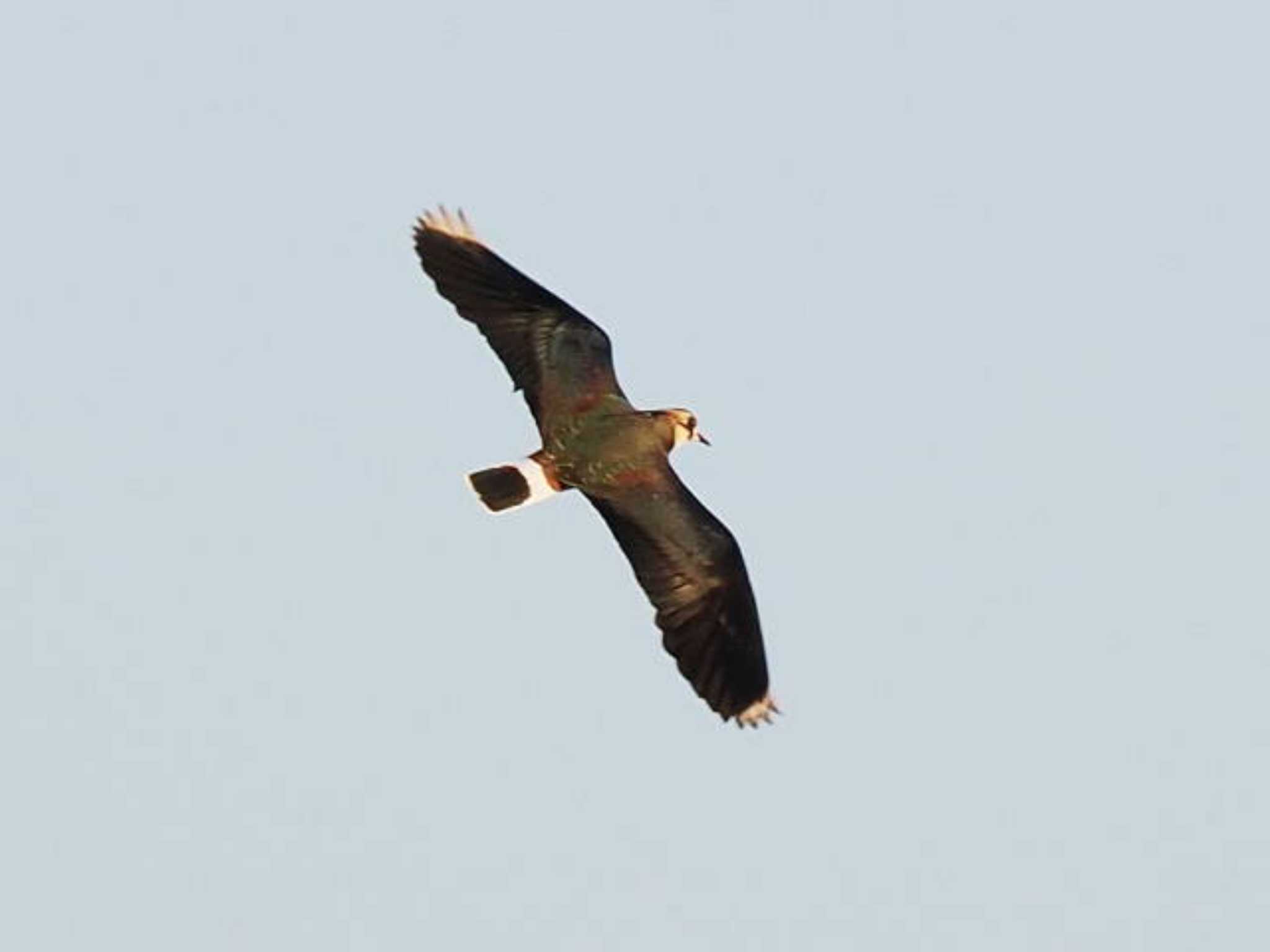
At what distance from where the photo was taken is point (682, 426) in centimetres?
2523

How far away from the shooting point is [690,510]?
25234 millimetres

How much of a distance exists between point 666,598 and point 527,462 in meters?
1.58

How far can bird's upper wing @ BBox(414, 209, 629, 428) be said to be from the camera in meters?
25.5

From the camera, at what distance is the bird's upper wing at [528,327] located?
25453 mm

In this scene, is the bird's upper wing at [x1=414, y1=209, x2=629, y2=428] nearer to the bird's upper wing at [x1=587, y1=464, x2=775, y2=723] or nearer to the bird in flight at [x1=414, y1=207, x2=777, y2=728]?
the bird in flight at [x1=414, y1=207, x2=777, y2=728]

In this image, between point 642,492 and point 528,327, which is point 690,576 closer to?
point 642,492

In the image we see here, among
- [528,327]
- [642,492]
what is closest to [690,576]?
[642,492]

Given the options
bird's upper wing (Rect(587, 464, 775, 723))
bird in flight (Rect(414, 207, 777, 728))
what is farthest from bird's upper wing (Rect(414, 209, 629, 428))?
bird's upper wing (Rect(587, 464, 775, 723))

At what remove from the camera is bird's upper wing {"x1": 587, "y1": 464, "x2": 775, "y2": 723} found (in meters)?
25.2

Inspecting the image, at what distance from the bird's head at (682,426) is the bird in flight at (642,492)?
0.04ft

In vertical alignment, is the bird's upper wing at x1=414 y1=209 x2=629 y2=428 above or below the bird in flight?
above

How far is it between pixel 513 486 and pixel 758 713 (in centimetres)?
275

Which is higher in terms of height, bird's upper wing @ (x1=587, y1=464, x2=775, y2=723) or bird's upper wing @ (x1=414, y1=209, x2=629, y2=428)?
bird's upper wing @ (x1=414, y1=209, x2=629, y2=428)

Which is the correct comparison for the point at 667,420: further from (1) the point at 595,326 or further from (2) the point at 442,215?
(2) the point at 442,215
